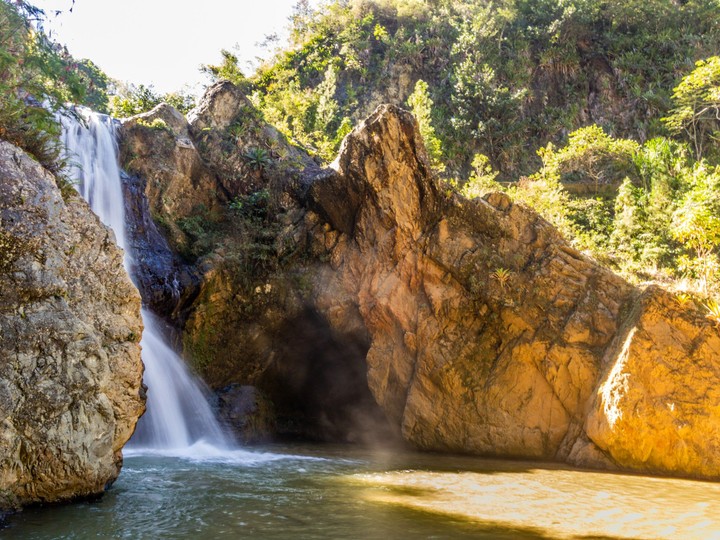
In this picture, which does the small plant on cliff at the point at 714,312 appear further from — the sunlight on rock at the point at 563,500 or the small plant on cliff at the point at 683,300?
the sunlight on rock at the point at 563,500

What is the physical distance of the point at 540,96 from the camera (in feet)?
132

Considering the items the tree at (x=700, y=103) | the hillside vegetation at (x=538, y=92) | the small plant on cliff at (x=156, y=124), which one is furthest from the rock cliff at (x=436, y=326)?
the tree at (x=700, y=103)

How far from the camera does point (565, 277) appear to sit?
A: 14633 millimetres

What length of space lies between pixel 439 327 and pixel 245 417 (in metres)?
6.28

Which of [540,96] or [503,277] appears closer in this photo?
[503,277]

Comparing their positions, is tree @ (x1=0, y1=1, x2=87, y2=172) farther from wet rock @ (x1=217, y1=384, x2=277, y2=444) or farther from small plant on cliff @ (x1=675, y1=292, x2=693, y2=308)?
small plant on cliff @ (x1=675, y1=292, x2=693, y2=308)

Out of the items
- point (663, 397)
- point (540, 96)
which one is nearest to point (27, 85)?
point (663, 397)

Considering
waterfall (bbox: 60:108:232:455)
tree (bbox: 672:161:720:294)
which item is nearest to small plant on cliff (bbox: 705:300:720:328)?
tree (bbox: 672:161:720:294)

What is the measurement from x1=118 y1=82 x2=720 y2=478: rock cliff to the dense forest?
691cm

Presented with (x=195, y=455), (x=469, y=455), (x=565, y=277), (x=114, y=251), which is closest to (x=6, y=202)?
(x=114, y=251)

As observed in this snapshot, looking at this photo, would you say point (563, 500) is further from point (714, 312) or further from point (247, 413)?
point (247, 413)

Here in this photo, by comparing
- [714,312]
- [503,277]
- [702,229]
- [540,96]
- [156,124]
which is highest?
[540,96]

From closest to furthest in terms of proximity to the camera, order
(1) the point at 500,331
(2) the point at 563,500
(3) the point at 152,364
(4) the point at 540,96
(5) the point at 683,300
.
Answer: (2) the point at 563,500, (5) the point at 683,300, (3) the point at 152,364, (1) the point at 500,331, (4) the point at 540,96

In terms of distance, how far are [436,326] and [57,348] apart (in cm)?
1008
